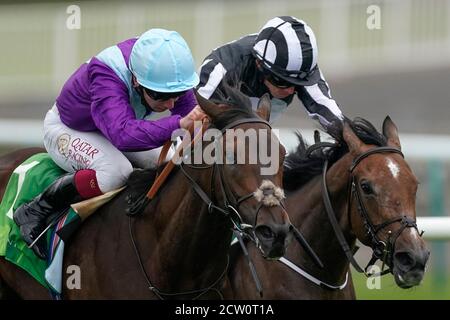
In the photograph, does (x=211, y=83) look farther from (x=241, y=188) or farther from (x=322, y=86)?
(x=241, y=188)

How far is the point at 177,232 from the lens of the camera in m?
4.74

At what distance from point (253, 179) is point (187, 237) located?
481 millimetres

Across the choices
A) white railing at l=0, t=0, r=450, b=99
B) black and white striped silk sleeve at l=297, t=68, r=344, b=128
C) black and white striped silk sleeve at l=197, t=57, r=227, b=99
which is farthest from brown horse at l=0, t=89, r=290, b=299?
white railing at l=0, t=0, r=450, b=99

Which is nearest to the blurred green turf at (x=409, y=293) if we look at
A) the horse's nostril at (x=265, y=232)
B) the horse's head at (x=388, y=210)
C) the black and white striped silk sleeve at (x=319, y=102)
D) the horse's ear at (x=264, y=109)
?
the black and white striped silk sleeve at (x=319, y=102)

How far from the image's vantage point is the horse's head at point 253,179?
4.32 meters

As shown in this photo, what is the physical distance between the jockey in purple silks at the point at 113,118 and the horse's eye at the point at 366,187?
800mm

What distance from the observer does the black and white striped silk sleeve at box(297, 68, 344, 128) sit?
551cm

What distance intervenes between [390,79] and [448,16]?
1.19 m

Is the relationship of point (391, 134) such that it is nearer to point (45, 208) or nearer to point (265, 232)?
point (265, 232)

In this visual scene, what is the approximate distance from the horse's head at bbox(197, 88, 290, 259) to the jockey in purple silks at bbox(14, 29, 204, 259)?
24cm

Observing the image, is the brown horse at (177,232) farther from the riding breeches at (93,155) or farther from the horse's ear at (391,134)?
the horse's ear at (391,134)

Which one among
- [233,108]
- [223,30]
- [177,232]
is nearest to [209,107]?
[233,108]
